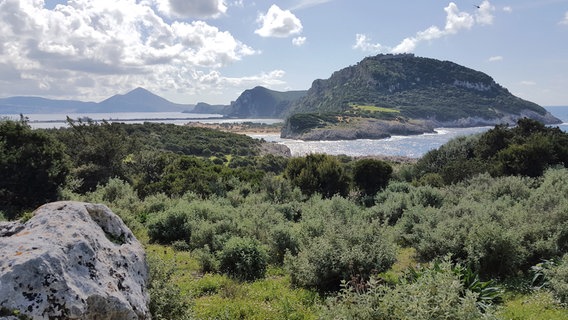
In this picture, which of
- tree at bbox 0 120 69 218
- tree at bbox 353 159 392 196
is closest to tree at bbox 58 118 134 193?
tree at bbox 0 120 69 218

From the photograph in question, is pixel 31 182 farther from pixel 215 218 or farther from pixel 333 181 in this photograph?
pixel 333 181

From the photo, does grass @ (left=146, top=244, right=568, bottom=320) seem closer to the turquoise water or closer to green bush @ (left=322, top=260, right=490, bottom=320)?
green bush @ (left=322, top=260, right=490, bottom=320)

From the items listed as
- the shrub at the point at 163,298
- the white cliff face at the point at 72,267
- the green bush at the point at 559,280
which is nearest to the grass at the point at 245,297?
the shrub at the point at 163,298

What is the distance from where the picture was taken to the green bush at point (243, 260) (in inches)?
367

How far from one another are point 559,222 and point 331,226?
627cm

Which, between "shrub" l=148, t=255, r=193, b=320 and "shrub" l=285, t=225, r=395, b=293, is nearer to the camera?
"shrub" l=148, t=255, r=193, b=320

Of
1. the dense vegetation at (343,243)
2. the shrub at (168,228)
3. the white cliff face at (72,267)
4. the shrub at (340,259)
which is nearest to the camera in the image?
the white cliff face at (72,267)

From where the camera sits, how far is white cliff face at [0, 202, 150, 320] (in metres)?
3.57

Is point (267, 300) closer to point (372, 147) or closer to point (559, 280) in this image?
point (559, 280)

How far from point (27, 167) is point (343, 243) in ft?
63.4

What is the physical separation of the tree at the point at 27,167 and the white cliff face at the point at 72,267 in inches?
666

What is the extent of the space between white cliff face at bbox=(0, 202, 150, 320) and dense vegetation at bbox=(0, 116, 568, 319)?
782 millimetres

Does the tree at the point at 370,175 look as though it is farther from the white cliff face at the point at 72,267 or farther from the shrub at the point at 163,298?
the white cliff face at the point at 72,267

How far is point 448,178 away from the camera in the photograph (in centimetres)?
2636
